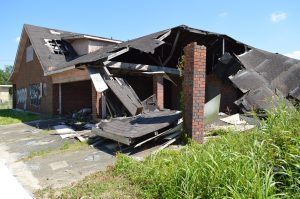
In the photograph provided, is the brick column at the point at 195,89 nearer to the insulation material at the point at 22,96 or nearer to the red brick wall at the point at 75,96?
the red brick wall at the point at 75,96

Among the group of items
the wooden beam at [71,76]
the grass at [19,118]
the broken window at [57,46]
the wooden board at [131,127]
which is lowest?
the grass at [19,118]

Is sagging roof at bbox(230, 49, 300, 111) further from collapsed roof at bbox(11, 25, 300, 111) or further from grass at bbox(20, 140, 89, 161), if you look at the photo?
grass at bbox(20, 140, 89, 161)

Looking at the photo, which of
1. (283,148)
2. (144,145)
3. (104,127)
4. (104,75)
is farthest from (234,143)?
(104,75)

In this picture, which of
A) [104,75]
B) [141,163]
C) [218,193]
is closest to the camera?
[218,193]

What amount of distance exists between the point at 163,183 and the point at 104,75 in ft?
23.4

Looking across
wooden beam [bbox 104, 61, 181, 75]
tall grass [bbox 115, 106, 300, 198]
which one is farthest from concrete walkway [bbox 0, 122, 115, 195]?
wooden beam [bbox 104, 61, 181, 75]

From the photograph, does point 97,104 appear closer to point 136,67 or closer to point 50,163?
point 136,67

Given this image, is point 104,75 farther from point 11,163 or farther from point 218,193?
point 218,193

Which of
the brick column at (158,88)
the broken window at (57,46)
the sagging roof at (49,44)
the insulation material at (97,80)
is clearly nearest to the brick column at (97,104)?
the insulation material at (97,80)

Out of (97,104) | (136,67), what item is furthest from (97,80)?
(136,67)

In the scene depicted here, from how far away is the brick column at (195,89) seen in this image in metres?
6.53

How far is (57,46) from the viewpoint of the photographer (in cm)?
1941

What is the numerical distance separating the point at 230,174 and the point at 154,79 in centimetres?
870

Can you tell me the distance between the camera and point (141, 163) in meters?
5.50
